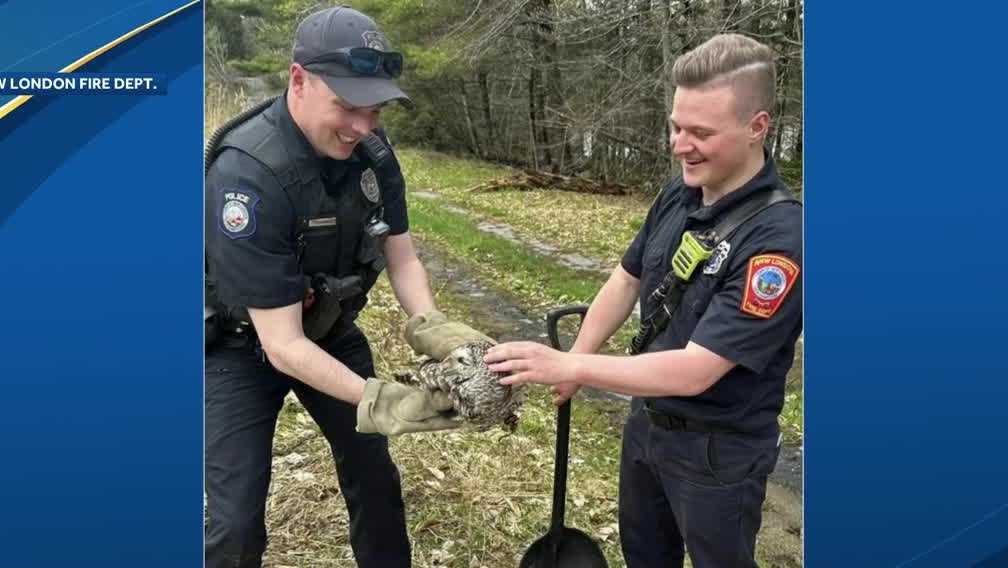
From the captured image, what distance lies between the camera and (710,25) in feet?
12.6

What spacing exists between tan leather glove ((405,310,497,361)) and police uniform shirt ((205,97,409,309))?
37 cm

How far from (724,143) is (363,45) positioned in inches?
34.5

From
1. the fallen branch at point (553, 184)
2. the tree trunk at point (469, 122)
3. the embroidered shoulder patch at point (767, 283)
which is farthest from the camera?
the fallen branch at point (553, 184)

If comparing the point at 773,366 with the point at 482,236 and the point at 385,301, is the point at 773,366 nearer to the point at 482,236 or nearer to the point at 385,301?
the point at 482,236

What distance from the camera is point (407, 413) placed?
2.19 metres

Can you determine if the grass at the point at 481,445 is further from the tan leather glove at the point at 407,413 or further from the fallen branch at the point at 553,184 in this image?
the tan leather glove at the point at 407,413

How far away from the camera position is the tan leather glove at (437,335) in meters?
2.36

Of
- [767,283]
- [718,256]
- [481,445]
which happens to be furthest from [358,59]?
[481,445]

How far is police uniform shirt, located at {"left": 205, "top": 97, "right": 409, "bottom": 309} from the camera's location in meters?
2.17

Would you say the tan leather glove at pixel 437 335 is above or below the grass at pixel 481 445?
above

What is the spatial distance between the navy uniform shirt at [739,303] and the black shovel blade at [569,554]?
80cm

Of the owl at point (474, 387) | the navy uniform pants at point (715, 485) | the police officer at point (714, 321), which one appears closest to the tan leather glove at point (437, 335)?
the owl at point (474, 387)

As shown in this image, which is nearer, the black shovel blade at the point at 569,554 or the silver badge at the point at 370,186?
the silver badge at the point at 370,186
